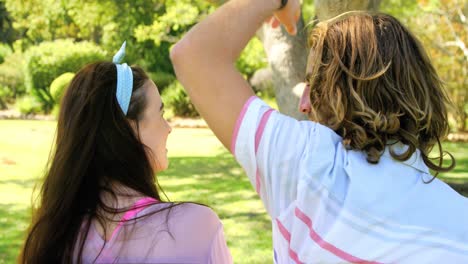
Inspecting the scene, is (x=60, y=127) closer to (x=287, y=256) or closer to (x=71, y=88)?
(x=71, y=88)

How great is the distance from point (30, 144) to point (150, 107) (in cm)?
1261

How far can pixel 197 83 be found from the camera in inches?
54.1

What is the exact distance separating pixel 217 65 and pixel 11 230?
6.24 m

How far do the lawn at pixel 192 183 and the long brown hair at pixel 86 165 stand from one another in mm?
1729

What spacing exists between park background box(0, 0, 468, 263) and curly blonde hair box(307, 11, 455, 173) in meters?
0.27

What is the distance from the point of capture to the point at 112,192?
1647 mm

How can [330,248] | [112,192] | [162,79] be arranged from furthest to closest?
[162,79] < [112,192] < [330,248]

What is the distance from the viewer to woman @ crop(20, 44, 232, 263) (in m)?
1.55

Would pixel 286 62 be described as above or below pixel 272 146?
below

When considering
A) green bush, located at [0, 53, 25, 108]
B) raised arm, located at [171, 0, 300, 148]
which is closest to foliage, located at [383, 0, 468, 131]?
green bush, located at [0, 53, 25, 108]

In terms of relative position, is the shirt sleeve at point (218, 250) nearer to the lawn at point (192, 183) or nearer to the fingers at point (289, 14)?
the fingers at point (289, 14)

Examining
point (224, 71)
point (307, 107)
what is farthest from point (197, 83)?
point (307, 107)

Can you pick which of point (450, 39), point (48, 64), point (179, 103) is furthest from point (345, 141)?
point (48, 64)

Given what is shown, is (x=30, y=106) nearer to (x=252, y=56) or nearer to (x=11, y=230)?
(x=252, y=56)
